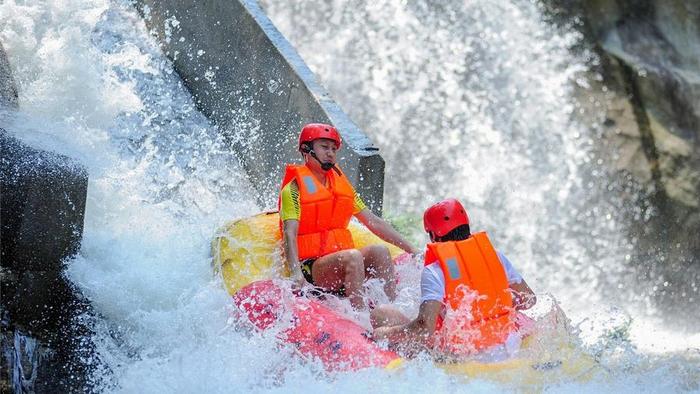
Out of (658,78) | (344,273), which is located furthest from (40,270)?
(658,78)

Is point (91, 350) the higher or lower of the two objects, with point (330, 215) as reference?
lower

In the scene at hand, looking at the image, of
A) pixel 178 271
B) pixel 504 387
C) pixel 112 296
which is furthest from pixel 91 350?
pixel 504 387

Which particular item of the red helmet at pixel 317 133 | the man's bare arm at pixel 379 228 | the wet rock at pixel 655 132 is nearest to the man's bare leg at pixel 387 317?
the man's bare arm at pixel 379 228

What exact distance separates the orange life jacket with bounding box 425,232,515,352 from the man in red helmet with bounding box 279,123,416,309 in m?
0.86

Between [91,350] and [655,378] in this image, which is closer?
[655,378]

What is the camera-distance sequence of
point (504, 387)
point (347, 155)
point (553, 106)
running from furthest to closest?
point (553, 106) → point (347, 155) → point (504, 387)

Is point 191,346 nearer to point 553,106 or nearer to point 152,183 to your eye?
point 152,183

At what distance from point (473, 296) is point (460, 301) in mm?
70

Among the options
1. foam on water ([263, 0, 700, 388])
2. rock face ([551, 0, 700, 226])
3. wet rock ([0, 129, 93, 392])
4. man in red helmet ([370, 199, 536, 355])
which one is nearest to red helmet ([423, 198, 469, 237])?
man in red helmet ([370, 199, 536, 355])

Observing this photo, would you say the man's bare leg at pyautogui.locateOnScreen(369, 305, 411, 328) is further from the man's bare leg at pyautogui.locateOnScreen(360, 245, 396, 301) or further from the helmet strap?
the helmet strap

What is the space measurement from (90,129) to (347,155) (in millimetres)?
2110

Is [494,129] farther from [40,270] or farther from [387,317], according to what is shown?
[40,270]

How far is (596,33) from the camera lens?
12562 mm

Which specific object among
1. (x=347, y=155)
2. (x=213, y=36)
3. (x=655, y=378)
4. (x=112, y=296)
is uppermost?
(x=213, y=36)
